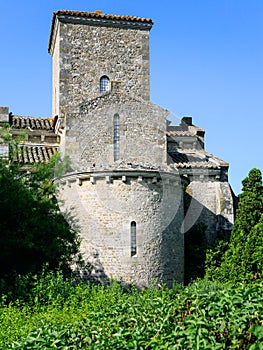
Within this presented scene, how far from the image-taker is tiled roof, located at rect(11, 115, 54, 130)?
2408 cm

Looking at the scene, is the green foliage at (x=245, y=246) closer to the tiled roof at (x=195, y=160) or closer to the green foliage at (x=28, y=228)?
the tiled roof at (x=195, y=160)

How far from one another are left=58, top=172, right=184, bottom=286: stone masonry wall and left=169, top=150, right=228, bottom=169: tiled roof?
14.9 feet

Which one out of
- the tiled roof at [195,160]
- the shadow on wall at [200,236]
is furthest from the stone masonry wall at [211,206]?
the tiled roof at [195,160]

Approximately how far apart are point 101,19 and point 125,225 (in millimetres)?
10196

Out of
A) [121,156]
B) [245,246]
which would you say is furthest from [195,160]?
[245,246]

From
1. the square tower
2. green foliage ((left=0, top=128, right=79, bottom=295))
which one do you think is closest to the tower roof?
the square tower

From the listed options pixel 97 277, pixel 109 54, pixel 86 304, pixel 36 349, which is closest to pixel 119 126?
pixel 109 54

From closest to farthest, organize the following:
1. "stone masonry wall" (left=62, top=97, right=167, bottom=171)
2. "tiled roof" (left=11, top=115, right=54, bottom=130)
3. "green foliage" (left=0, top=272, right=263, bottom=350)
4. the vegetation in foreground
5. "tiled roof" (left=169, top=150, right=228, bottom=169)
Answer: "green foliage" (left=0, top=272, right=263, bottom=350)
the vegetation in foreground
"stone masonry wall" (left=62, top=97, right=167, bottom=171)
"tiled roof" (left=169, top=150, right=228, bottom=169)
"tiled roof" (left=11, top=115, right=54, bottom=130)

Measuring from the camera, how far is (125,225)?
17.7 m

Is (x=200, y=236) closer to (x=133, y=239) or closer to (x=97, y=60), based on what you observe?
(x=133, y=239)

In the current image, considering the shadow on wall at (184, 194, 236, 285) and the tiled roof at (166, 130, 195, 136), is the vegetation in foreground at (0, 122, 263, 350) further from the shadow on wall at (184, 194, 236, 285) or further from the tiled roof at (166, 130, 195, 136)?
the tiled roof at (166, 130, 195, 136)

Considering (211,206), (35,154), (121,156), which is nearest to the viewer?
(121,156)

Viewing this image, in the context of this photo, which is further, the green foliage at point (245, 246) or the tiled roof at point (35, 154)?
the tiled roof at point (35, 154)

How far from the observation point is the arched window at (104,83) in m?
23.8
